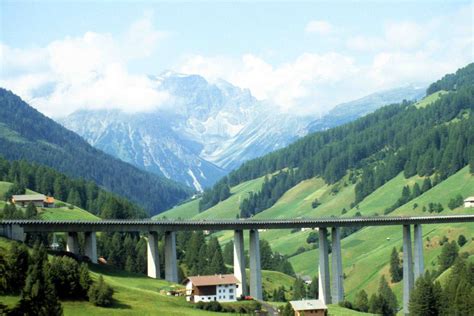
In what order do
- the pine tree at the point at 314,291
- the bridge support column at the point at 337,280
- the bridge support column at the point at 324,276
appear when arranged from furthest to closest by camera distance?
the pine tree at the point at 314,291, the bridge support column at the point at 337,280, the bridge support column at the point at 324,276

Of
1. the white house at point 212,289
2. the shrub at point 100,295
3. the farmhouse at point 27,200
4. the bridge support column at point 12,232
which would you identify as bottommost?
the white house at point 212,289

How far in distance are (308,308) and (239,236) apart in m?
30.0

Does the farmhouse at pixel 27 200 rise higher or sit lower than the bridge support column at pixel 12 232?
higher

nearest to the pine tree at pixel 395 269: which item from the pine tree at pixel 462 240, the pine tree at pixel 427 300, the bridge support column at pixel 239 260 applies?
the pine tree at pixel 462 240

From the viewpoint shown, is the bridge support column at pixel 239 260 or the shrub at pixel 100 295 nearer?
the shrub at pixel 100 295

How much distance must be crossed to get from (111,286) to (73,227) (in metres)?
19.8

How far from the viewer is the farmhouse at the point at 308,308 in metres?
118

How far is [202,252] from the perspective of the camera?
18212 cm

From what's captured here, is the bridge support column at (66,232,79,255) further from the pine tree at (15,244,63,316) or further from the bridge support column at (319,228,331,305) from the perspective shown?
the bridge support column at (319,228,331,305)

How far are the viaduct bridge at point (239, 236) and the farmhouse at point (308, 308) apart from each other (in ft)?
76.2

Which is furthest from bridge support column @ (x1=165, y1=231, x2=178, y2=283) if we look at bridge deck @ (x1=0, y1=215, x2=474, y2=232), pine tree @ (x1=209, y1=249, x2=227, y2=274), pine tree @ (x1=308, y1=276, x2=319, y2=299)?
pine tree @ (x1=308, y1=276, x2=319, y2=299)

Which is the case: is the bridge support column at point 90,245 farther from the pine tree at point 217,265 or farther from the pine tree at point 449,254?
the pine tree at point 449,254

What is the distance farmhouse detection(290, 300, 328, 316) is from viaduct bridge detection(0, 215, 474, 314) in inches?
914

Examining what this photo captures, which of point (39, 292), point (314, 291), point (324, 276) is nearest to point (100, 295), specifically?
point (39, 292)
